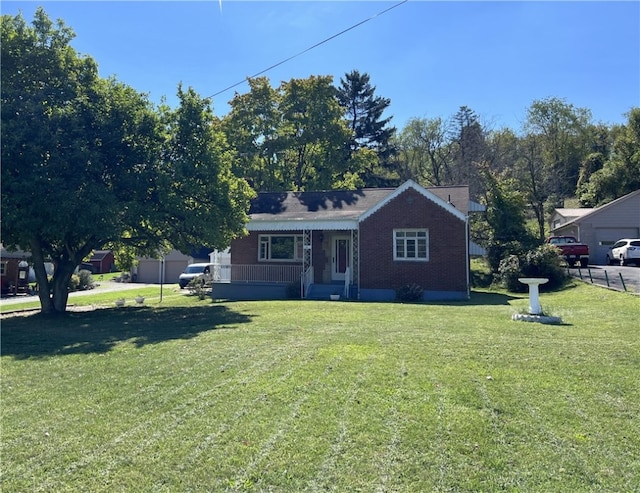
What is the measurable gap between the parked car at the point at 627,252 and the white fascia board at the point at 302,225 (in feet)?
62.4

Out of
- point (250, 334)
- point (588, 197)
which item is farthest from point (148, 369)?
point (588, 197)

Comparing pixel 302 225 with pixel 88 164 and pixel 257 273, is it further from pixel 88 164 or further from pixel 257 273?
pixel 88 164

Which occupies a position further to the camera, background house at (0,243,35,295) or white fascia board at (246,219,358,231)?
background house at (0,243,35,295)

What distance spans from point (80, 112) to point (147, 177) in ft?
9.34

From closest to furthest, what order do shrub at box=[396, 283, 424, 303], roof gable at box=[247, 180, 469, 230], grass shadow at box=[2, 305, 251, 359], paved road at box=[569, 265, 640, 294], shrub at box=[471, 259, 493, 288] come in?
1. grass shadow at box=[2, 305, 251, 359]
2. paved road at box=[569, 265, 640, 294]
3. shrub at box=[396, 283, 424, 303]
4. roof gable at box=[247, 180, 469, 230]
5. shrub at box=[471, 259, 493, 288]

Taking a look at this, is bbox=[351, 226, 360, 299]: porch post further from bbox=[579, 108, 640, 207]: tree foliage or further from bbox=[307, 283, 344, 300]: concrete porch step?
bbox=[579, 108, 640, 207]: tree foliage

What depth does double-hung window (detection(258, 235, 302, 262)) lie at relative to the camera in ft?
76.5

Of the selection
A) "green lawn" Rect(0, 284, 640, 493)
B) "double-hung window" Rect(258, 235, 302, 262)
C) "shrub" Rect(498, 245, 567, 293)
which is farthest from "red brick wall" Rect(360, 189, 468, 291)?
"green lawn" Rect(0, 284, 640, 493)

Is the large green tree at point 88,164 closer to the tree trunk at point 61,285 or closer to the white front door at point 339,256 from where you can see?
the tree trunk at point 61,285

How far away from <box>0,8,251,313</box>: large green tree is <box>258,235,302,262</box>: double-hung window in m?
5.52

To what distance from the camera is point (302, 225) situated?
70.2 ft

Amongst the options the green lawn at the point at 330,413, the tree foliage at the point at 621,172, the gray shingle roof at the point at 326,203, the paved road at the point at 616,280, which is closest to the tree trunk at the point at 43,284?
the green lawn at the point at 330,413

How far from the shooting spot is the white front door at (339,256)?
74.2ft

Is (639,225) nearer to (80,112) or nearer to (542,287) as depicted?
(542,287)
